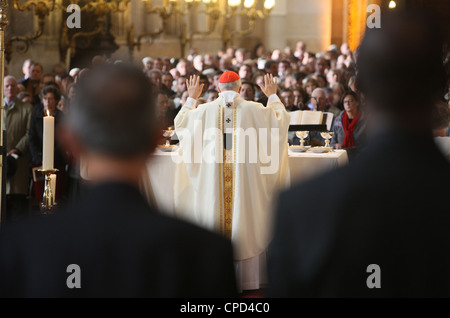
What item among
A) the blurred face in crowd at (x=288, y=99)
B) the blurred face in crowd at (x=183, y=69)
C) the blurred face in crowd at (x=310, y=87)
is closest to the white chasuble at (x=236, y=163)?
the blurred face in crowd at (x=288, y=99)

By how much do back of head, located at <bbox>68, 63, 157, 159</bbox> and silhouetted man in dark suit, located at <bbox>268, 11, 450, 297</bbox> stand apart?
358mm

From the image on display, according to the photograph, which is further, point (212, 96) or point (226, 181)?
point (212, 96)

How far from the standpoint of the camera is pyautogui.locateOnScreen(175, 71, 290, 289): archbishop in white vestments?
716cm

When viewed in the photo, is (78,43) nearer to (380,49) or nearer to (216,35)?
(216,35)

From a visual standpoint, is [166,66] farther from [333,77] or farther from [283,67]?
[333,77]

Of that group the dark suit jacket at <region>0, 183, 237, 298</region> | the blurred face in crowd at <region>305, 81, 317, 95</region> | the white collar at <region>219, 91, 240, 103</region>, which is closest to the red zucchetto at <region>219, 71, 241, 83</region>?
the white collar at <region>219, 91, 240, 103</region>

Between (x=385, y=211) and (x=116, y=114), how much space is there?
63 cm

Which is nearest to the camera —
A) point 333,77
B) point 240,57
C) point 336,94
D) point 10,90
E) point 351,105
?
point 351,105

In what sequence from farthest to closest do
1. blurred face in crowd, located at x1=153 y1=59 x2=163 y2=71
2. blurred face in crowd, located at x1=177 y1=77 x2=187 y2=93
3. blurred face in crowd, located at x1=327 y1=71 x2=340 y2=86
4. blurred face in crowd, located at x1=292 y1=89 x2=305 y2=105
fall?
blurred face in crowd, located at x1=153 y1=59 x2=163 y2=71, blurred face in crowd, located at x1=327 y1=71 x2=340 y2=86, blurred face in crowd, located at x1=177 y1=77 x2=187 y2=93, blurred face in crowd, located at x1=292 y1=89 x2=305 y2=105

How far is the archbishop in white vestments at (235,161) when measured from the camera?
716 centimetres

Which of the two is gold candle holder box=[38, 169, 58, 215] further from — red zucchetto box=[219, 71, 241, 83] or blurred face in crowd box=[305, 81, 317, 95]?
blurred face in crowd box=[305, 81, 317, 95]

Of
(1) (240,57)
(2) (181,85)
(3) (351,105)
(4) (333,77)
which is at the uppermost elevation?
(1) (240,57)

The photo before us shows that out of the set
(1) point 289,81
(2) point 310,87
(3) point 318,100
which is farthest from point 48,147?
(1) point 289,81

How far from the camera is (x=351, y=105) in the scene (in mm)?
9492
